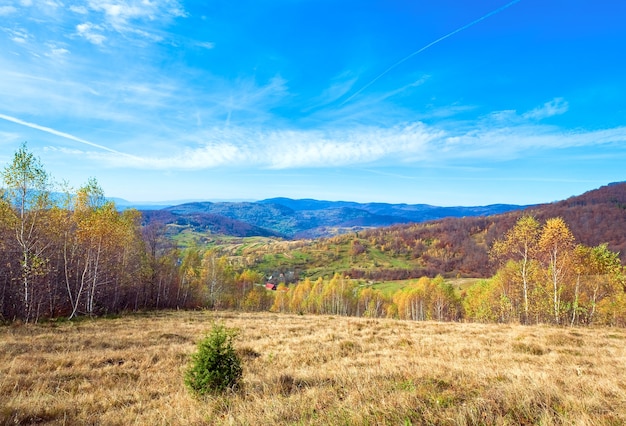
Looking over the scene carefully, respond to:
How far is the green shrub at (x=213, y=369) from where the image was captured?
8.46 meters

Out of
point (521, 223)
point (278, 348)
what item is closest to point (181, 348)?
point (278, 348)

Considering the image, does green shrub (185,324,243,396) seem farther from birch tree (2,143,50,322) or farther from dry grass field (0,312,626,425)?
birch tree (2,143,50,322)

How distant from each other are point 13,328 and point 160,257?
98.0ft

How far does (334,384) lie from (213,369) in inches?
→ 135

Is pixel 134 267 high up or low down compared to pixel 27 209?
down

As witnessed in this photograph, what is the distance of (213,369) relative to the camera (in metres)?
8.74

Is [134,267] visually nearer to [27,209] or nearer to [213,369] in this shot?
[27,209]

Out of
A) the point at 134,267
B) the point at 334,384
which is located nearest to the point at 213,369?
the point at 334,384

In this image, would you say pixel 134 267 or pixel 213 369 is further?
pixel 134 267

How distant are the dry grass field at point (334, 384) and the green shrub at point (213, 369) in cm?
37

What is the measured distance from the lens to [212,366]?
8773 millimetres

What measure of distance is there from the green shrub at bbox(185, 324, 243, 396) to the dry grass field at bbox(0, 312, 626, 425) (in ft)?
1.21

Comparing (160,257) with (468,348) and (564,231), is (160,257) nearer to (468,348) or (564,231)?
(468,348)

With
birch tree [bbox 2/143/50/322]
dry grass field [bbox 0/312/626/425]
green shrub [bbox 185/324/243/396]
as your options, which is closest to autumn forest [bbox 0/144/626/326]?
birch tree [bbox 2/143/50/322]
